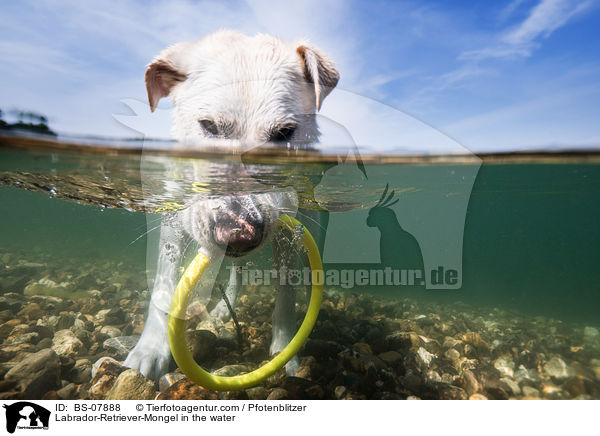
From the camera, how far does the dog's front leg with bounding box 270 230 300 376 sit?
10.4 feet

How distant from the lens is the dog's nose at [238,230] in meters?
2.28

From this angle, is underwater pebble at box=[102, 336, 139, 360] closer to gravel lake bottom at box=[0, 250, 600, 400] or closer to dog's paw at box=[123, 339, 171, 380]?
gravel lake bottom at box=[0, 250, 600, 400]

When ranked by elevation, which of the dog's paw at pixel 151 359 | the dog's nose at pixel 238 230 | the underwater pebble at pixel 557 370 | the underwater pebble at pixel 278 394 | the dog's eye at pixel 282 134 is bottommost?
the underwater pebble at pixel 557 370

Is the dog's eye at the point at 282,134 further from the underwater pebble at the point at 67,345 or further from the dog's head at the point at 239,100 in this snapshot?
the underwater pebble at the point at 67,345

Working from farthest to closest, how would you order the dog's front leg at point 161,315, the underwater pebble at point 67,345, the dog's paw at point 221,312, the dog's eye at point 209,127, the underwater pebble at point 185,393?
1. the dog's paw at point 221,312
2. the underwater pebble at point 67,345
3. the dog's front leg at point 161,315
4. the dog's eye at point 209,127
5. the underwater pebble at point 185,393

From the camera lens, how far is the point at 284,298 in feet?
10.7

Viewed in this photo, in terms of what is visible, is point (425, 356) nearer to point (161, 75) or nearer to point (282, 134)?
point (282, 134)

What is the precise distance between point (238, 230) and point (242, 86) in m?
1.19

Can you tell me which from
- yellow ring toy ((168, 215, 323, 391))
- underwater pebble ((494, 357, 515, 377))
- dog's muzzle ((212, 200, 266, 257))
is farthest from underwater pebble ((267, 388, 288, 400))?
underwater pebble ((494, 357, 515, 377))

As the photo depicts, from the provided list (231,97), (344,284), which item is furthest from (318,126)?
(344,284)

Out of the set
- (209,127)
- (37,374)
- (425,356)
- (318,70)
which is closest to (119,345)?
(37,374)
